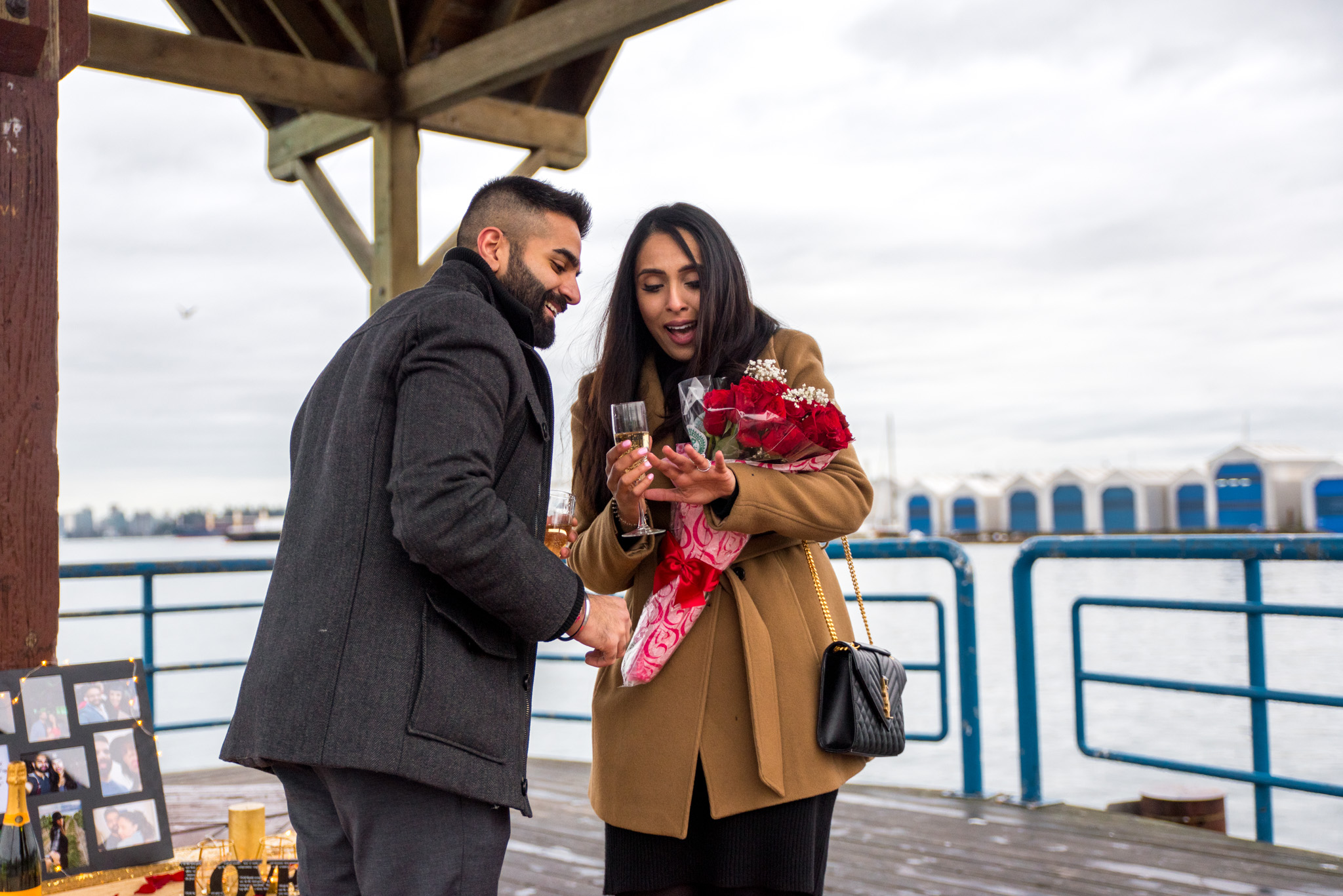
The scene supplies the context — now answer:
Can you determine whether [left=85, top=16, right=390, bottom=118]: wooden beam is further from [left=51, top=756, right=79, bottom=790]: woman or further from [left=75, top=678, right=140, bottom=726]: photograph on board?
[left=51, top=756, right=79, bottom=790]: woman

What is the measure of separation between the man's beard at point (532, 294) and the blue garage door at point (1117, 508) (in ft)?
215

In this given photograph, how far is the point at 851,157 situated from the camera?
37.5 meters

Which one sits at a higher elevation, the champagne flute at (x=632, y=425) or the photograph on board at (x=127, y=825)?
the champagne flute at (x=632, y=425)

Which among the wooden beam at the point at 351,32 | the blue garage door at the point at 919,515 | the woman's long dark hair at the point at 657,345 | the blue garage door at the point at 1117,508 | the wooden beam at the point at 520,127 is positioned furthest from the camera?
the blue garage door at the point at 919,515

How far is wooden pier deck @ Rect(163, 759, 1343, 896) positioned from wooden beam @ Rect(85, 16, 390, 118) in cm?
270

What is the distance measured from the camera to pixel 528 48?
13.2 ft

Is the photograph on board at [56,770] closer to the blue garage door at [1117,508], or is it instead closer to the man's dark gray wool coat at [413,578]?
the man's dark gray wool coat at [413,578]

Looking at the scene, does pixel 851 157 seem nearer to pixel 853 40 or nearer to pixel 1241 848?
pixel 853 40

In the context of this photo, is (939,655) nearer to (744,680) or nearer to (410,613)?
(744,680)

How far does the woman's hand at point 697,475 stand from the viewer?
1632 millimetres

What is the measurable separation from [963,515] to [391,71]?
66.2 m

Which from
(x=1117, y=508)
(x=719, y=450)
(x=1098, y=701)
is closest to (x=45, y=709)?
(x=719, y=450)

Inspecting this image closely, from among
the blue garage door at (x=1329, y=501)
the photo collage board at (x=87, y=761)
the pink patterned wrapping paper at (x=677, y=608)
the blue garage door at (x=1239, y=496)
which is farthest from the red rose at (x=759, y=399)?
the blue garage door at (x=1239, y=496)

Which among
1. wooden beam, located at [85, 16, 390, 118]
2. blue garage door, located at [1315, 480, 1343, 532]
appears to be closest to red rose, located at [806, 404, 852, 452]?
wooden beam, located at [85, 16, 390, 118]
